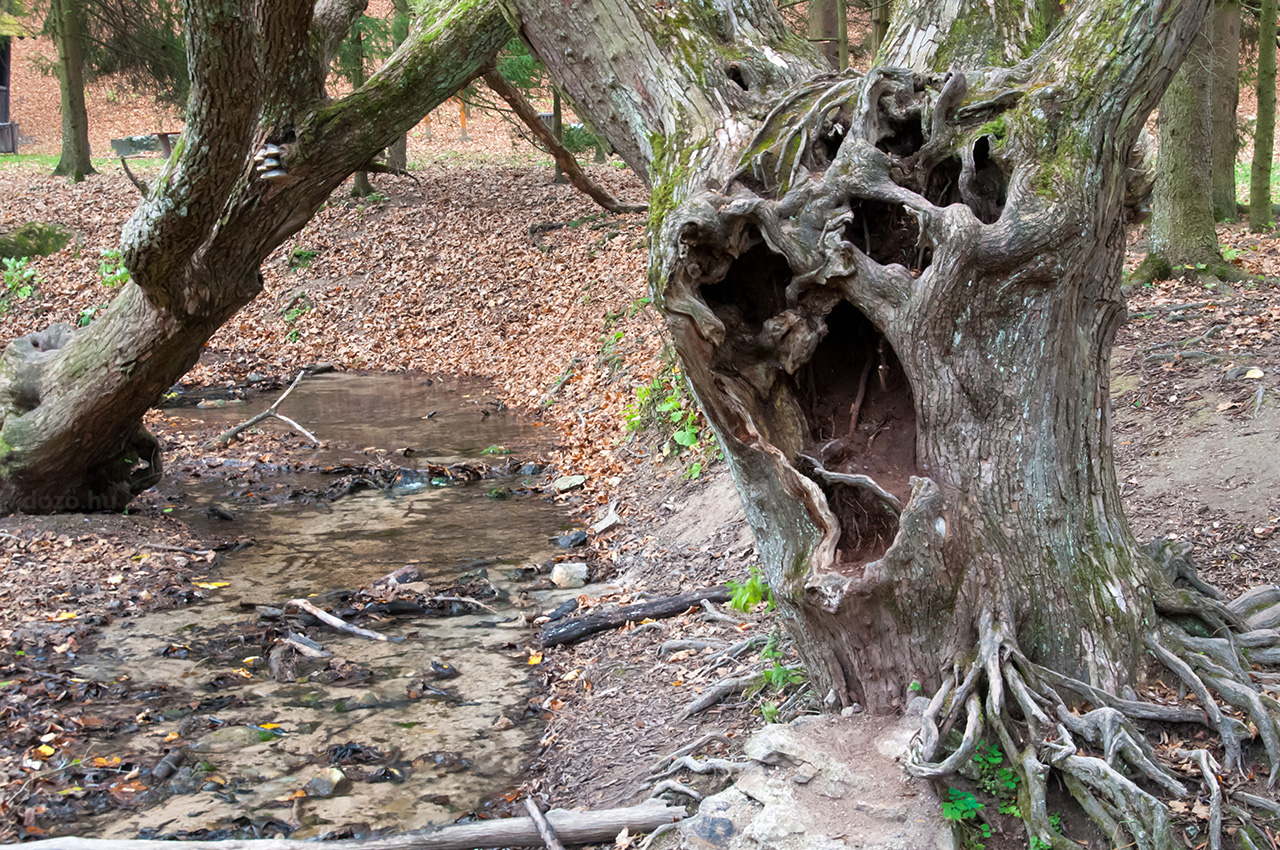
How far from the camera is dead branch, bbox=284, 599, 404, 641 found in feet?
20.3

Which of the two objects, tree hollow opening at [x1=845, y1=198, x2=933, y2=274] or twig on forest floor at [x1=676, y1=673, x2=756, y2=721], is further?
twig on forest floor at [x1=676, y1=673, x2=756, y2=721]

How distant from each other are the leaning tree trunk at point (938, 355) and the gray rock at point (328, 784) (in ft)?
7.61

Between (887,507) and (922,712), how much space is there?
2.48 feet

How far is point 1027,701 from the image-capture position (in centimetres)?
326

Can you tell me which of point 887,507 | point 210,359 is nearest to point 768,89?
point 887,507

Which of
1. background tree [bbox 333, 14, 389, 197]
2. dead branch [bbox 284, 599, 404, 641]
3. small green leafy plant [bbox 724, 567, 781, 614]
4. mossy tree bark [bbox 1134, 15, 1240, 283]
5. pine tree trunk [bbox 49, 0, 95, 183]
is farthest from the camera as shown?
pine tree trunk [bbox 49, 0, 95, 183]

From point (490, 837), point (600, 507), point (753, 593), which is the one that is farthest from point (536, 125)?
point (490, 837)

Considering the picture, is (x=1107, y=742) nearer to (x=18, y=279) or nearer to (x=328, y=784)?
(x=328, y=784)

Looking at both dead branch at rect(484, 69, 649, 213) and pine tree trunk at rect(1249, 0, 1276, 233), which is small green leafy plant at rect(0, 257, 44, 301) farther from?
pine tree trunk at rect(1249, 0, 1276, 233)

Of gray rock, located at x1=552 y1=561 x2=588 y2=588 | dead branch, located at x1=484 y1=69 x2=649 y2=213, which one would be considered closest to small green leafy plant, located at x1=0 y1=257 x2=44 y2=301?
dead branch, located at x1=484 y1=69 x2=649 y2=213

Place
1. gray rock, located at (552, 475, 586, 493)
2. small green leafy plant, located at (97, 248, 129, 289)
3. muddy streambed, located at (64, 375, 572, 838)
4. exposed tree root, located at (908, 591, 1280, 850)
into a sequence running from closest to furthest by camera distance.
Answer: exposed tree root, located at (908, 591, 1280, 850)
muddy streambed, located at (64, 375, 572, 838)
gray rock, located at (552, 475, 586, 493)
small green leafy plant, located at (97, 248, 129, 289)

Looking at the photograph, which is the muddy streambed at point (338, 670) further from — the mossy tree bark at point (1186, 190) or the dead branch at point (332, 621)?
the mossy tree bark at point (1186, 190)

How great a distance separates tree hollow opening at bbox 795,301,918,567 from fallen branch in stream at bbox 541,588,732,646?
2.34m

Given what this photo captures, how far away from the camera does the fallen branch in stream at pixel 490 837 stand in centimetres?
366
